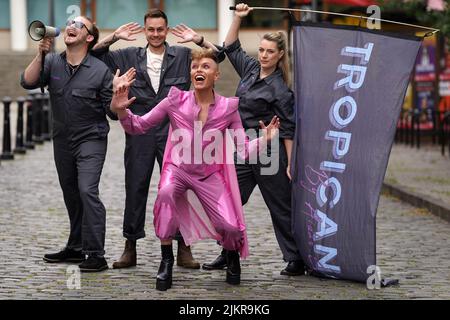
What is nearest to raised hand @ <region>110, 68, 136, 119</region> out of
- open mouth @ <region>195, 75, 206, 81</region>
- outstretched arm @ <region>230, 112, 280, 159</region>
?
open mouth @ <region>195, 75, 206, 81</region>

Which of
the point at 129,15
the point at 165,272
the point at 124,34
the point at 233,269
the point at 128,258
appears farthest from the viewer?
the point at 129,15

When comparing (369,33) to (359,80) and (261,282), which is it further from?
(261,282)

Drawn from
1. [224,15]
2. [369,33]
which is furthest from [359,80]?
[224,15]

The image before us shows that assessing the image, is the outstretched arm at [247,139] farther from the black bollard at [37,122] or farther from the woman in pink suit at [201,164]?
the black bollard at [37,122]

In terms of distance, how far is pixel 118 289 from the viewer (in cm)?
860

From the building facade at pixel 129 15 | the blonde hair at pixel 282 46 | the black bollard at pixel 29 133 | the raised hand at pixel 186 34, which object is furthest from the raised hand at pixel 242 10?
A: the building facade at pixel 129 15

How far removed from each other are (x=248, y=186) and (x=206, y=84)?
1.05 metres

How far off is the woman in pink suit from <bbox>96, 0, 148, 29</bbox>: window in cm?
4218

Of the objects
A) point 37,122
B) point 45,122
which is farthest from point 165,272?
point 45,122

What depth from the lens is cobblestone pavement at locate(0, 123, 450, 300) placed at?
8.50 m

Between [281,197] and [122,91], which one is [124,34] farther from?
[281,197]

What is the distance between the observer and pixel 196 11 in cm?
5119

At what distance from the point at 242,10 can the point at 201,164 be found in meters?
1.21

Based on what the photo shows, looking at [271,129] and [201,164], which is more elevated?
[271,129]
